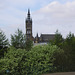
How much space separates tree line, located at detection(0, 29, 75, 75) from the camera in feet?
71.5

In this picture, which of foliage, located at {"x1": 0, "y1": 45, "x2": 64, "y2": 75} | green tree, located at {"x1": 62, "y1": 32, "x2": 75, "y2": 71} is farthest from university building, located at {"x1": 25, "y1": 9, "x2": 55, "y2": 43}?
foliage, located at {"x1": 0, "y1": 45, "x2": 64, "y2": 75}

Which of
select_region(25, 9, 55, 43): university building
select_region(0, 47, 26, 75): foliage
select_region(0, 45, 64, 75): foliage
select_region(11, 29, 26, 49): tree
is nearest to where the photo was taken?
select_region(0, 47, 26, 75): foliage

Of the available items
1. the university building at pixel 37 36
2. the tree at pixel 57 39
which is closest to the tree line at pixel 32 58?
the tree at pixel 57 39

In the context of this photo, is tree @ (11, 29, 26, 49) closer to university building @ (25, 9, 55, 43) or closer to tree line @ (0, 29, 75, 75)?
tree line @ (0, 29, 75, 75)

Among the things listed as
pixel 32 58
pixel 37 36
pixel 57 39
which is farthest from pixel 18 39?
pixel 37 36

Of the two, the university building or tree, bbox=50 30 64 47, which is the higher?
the university building

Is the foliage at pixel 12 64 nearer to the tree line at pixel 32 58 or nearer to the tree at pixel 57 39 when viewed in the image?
the tree line at pixel 32 58

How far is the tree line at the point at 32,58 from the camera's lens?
2180 cm

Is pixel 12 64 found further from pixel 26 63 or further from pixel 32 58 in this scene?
pixel 32 58

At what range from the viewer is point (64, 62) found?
94.2ft

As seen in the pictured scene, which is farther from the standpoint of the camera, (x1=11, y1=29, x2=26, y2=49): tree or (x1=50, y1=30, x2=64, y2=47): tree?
(x1=50, y1=30, x2=64, y2=47): tree

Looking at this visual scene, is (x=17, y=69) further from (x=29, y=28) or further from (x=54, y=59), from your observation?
(x=29, y=28)

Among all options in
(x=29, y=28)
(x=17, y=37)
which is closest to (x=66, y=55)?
(x=17, y=37)

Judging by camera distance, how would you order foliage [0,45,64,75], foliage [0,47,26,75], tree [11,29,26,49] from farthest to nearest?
1. tree [11,29,26,49]
2. foliage [0,45,64,75]
3. foliage [0,47,26,75]
